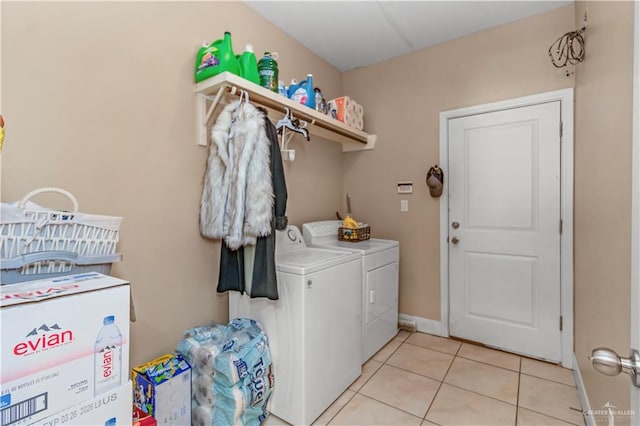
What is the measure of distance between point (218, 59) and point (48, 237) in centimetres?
119

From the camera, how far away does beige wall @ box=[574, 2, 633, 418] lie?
1.01 meters

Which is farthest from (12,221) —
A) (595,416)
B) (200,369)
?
(595,416)

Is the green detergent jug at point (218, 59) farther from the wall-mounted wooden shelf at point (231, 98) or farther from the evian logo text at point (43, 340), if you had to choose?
the evian logo text at point (43, 340)

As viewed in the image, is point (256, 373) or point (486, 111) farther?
point (486, 111)

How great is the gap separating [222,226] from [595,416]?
2072 mm

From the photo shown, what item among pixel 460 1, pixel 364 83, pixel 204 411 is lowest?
pixel 204 411

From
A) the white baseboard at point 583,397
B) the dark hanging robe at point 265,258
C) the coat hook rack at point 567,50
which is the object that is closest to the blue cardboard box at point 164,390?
the dark hanging robe at point 265,258

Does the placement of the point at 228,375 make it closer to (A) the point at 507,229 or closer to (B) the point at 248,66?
(B) the point at 248,66

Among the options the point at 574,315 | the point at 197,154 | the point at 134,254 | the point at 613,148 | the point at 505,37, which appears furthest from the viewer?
the point at 505,37

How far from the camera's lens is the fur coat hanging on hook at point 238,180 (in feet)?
5.16

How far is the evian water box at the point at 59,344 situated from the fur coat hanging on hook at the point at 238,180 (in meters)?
0.66

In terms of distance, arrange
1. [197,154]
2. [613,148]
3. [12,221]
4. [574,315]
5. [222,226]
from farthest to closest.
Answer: [574,315] → [197,154] → [222,226] → [613,148] → [12,221]

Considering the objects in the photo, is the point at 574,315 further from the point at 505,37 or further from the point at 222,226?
the point at 222,226

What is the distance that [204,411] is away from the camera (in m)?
1.55
